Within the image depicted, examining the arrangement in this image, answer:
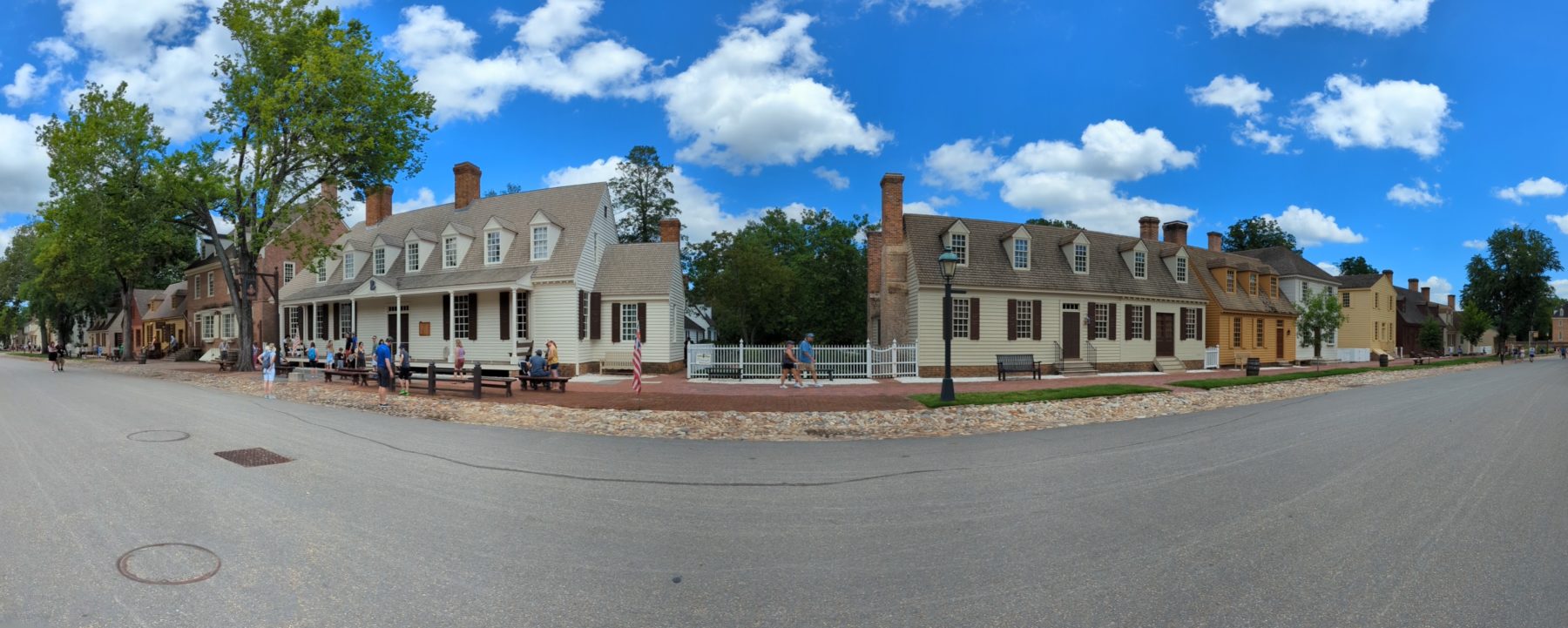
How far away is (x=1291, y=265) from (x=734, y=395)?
4062cm

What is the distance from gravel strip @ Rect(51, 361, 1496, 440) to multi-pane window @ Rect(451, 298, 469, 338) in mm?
7616

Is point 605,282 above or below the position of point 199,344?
above

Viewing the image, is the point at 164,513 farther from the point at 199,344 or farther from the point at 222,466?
the point at 199,344

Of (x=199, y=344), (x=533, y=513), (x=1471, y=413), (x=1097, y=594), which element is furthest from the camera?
(x=199, y=344)

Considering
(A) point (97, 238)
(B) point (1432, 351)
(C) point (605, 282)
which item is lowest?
(B) point (1432, 351)

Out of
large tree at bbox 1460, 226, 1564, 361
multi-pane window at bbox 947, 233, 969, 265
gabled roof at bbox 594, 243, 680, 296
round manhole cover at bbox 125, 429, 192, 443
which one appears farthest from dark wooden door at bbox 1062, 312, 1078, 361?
large tree at bbox 1460, 226, 1564, 361

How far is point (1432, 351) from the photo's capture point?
56.5m

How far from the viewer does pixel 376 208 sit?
3431 cm

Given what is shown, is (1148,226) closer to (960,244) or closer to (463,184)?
(960,244)

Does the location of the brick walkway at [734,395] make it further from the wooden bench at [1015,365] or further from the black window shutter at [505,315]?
the black window shutter at [505,315]

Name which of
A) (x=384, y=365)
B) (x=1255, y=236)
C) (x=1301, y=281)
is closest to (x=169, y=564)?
(x=384, y=365)

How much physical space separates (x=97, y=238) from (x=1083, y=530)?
1583 inches

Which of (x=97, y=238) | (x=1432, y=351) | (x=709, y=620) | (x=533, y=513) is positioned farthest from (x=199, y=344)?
(x=1432, y=351)

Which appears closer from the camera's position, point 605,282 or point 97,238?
point 605,282
